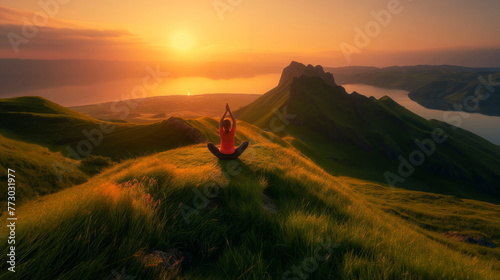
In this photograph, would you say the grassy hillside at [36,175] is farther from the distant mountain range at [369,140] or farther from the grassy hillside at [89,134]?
the distant mountain range at [369,140]

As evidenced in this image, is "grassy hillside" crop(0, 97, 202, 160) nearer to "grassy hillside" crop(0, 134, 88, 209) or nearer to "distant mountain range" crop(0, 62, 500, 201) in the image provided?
"distant mountain range" crop(0, 62, 500, 201)

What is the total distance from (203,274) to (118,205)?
1.67 meters

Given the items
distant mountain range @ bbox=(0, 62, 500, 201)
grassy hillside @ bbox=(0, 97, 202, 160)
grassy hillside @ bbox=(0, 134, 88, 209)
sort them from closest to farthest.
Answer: grassy hillside @ bbox=(0, 134, 88, 209) < grassy hillside @ bbox=(0, 97, 202, 160) < distant mountain range @ bbox=(0, 62, 500, 201)

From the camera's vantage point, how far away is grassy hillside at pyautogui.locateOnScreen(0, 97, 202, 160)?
119 feet

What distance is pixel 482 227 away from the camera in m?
37.9

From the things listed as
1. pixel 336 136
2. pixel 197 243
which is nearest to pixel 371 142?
pixel 336 136

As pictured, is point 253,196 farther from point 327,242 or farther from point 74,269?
point 74,269

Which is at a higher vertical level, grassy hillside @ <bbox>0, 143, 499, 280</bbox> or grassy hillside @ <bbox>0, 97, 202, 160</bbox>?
grassy hillside @ <bbox>0, 143, 499, 280</bbox>

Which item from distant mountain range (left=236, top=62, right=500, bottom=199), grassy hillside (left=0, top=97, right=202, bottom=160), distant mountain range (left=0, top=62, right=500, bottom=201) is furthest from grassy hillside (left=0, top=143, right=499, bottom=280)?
distant mountain range (left=236, top=62, right=500, bottom=199)

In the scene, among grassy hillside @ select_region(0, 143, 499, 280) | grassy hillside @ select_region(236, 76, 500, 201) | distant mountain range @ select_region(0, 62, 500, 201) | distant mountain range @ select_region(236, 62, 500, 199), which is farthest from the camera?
distant mountain range @ select_region(236, 62, 500, 199)

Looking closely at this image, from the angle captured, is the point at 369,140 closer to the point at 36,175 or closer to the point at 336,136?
the point at 336,136

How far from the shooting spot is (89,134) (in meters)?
45.3

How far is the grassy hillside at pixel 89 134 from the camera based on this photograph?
36.2m

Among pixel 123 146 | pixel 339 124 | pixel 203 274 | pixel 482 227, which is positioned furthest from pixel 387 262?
pixel 339 124
